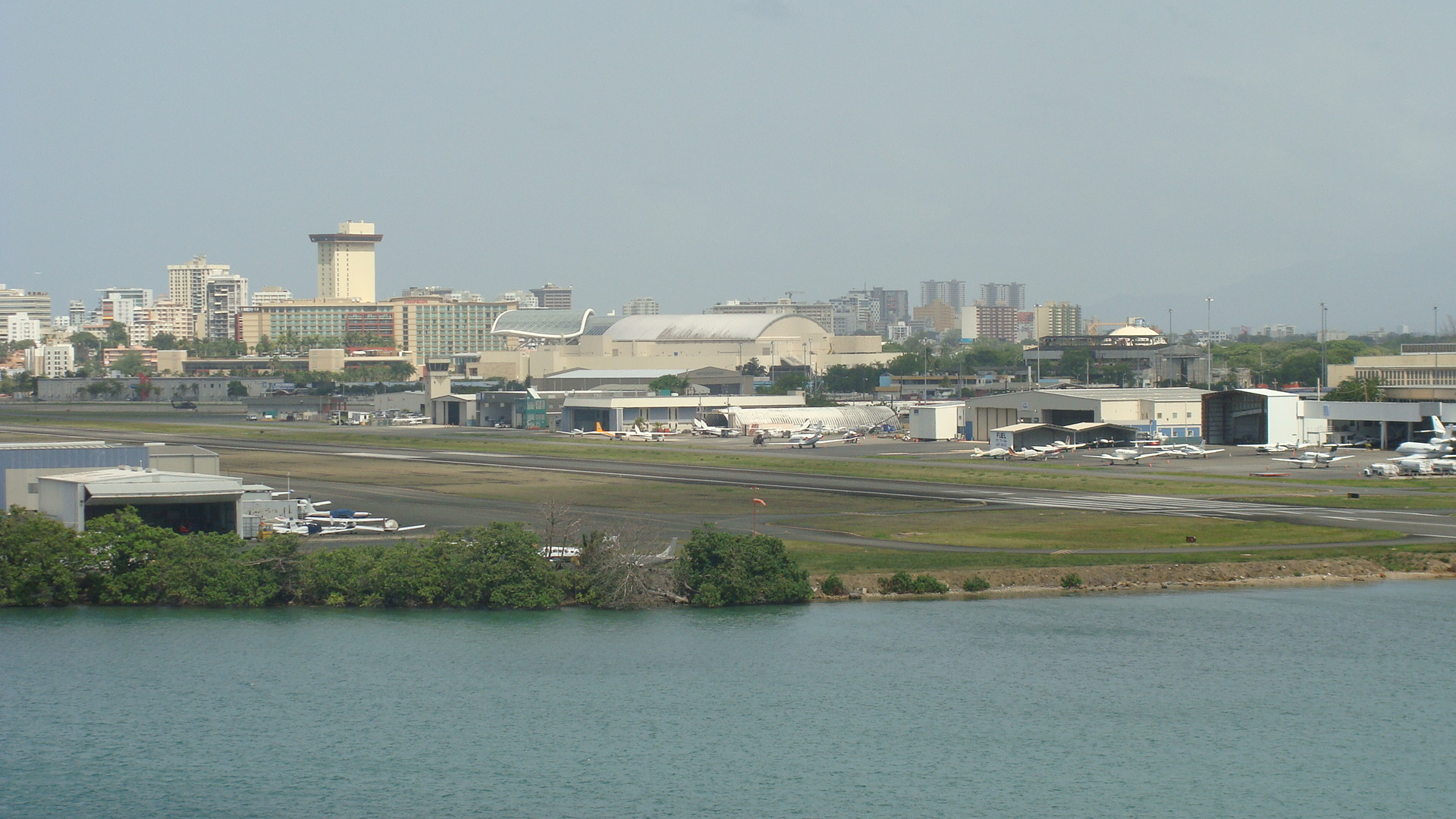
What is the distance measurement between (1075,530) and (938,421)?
5858 cm

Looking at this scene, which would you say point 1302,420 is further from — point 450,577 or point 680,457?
point 450,577

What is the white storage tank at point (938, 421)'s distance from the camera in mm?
116438

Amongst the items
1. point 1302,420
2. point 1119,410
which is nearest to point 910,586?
point 1119,410

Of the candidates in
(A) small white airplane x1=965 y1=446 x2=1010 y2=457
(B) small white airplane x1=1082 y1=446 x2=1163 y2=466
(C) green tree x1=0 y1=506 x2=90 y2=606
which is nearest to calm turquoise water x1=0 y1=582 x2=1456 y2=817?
(C) green tree x1=0 y1=506 x2=90 y2=606

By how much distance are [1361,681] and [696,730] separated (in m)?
18.4

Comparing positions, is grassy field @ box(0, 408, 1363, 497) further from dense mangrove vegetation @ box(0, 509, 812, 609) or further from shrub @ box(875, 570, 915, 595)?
dense mangrove vegetation @ box(0, 509, 812, 609)

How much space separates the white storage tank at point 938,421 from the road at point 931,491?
3156 cm

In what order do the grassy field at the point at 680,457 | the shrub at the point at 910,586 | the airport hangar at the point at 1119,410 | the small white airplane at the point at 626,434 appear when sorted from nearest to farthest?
the shrub at the point at 910,586 < the grassy field at the point at 680,457 < the airport hangar at the point at 1119,410 < the small white airplane at the point at 626,434

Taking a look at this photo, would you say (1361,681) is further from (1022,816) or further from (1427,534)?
(1427,534)

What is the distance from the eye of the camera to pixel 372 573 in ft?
152

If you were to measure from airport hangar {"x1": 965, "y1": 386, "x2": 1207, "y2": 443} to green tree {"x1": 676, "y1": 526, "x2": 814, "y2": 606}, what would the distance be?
5744cm

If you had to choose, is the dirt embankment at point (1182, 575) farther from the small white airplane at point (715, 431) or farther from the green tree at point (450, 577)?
the small white airplane at point (715, 431)

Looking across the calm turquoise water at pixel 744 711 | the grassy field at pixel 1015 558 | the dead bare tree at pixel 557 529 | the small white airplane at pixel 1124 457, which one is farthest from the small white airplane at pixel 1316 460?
the dead bare tree at pixel 557 529

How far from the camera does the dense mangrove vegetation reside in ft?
151
